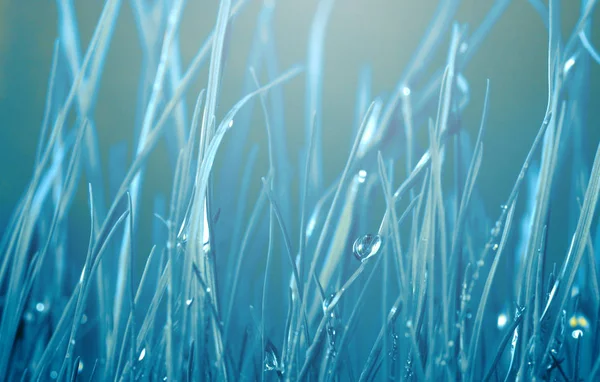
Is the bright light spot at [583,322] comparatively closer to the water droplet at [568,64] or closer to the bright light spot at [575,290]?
the bright light spot at [575,290]

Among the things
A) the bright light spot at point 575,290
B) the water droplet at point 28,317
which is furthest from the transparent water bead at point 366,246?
the water droplet at point 28,317

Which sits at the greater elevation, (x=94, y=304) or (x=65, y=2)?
(x=65, y=2)

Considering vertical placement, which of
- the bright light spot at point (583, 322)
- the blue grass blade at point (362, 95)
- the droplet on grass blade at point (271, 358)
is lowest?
the droplet on grass blade at point (271, 358)

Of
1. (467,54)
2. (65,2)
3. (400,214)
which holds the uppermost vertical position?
(65,2)

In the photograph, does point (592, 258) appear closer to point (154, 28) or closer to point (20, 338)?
point (154, 28)

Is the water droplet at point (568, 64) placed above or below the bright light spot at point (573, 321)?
above

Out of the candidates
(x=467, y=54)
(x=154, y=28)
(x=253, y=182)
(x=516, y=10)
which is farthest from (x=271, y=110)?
(x=516, y=10)

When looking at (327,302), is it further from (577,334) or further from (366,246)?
(577,334)
